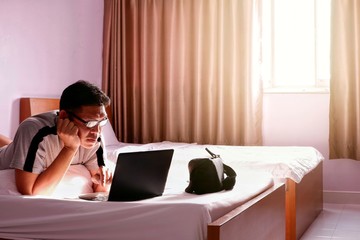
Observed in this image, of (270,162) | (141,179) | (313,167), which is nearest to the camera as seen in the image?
(141,179)

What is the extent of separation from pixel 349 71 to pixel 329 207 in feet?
4.10

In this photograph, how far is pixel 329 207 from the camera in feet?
14.9

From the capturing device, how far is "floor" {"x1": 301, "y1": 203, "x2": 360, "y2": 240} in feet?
11.4

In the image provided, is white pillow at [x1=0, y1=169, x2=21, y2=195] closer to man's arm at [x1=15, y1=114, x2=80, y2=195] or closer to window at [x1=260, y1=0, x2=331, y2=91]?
man's arm at [x1=15, y1=114, x2=80, y2=195]

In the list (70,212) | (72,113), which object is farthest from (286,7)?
(70,212)

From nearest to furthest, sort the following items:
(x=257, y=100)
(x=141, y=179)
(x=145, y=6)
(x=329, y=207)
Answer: (x=141, y=179)
(x=329, y=207)
(x=257, y=100)
(x=145, y=6)


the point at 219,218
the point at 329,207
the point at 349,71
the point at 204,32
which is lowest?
the point at 329,207

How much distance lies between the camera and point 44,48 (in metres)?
4.37

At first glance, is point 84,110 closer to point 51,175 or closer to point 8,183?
point 51,175

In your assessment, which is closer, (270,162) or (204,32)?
(270,162)

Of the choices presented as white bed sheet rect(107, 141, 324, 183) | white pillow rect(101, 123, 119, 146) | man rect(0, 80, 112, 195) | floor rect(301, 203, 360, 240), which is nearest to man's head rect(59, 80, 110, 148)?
man rect(0, 80, 112, 195)

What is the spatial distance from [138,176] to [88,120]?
32cm

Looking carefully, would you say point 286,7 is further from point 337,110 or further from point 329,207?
point 329,207

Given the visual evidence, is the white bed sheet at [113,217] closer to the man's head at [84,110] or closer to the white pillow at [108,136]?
the man's head at [84,110]
